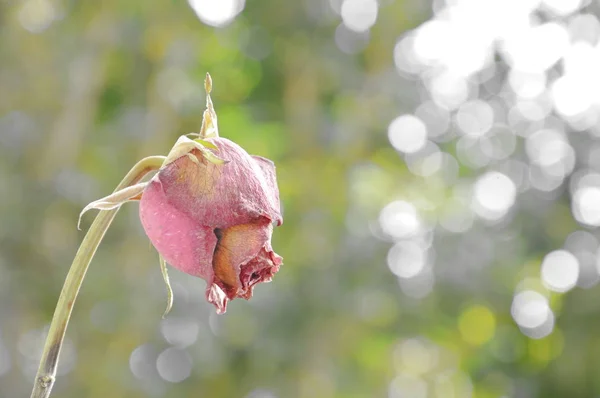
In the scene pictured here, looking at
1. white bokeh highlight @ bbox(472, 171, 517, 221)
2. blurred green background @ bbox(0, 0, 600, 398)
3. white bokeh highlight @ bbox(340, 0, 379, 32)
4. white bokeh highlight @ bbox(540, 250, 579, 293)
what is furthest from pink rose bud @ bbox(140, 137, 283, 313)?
white bokeh highlight @ bbox(540, 250, 579, 293)

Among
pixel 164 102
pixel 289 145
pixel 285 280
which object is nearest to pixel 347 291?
pixel 285 280

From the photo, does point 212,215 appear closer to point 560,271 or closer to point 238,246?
point 238,246

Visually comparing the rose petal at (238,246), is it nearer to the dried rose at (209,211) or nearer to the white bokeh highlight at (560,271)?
the dried rose at (209,211)

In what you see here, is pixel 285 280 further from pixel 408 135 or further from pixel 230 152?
pixel 230 152

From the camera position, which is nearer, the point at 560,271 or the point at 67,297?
the point at 67,297

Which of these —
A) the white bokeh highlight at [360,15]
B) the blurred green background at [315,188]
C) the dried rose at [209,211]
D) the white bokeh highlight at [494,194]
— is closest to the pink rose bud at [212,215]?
the dried rose at [209,211]

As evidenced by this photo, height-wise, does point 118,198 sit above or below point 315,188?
below

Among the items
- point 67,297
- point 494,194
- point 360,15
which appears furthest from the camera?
point 494,194

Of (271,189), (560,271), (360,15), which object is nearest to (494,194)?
(560,271)
